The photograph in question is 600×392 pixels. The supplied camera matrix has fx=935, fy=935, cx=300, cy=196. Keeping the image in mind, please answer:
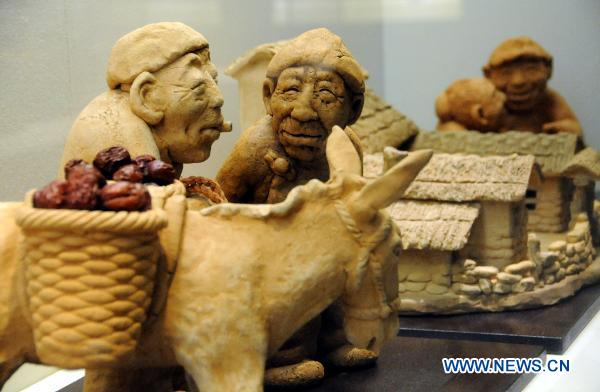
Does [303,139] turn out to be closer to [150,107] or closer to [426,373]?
[150,107]

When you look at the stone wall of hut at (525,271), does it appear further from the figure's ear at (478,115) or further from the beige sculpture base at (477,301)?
the figure's ear at (478,115)

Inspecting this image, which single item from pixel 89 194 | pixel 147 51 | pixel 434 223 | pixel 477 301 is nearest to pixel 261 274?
pixel 89 194

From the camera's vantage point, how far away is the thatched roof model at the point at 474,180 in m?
4.22

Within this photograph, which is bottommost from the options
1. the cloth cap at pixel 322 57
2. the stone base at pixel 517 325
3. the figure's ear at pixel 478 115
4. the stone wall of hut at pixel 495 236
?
the stone base at pixel 517 325

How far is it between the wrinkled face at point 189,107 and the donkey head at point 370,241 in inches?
20.1

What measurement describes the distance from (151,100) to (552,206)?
308cm

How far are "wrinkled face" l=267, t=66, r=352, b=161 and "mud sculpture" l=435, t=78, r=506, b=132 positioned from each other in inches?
113

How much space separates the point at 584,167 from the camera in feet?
16.4

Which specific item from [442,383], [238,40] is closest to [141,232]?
[442,383]

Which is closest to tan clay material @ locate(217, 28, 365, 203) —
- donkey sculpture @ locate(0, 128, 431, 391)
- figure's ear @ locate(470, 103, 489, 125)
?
donkey sculpture @ locate(0, 128, 431, 391)

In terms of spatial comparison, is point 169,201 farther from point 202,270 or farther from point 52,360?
point 52,360

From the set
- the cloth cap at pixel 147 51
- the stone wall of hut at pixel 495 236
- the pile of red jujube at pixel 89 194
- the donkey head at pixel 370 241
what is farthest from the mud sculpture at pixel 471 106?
the pile of red jujube at pixel 89 194

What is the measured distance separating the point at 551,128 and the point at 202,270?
4.03m

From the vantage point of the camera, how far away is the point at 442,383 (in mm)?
3092
